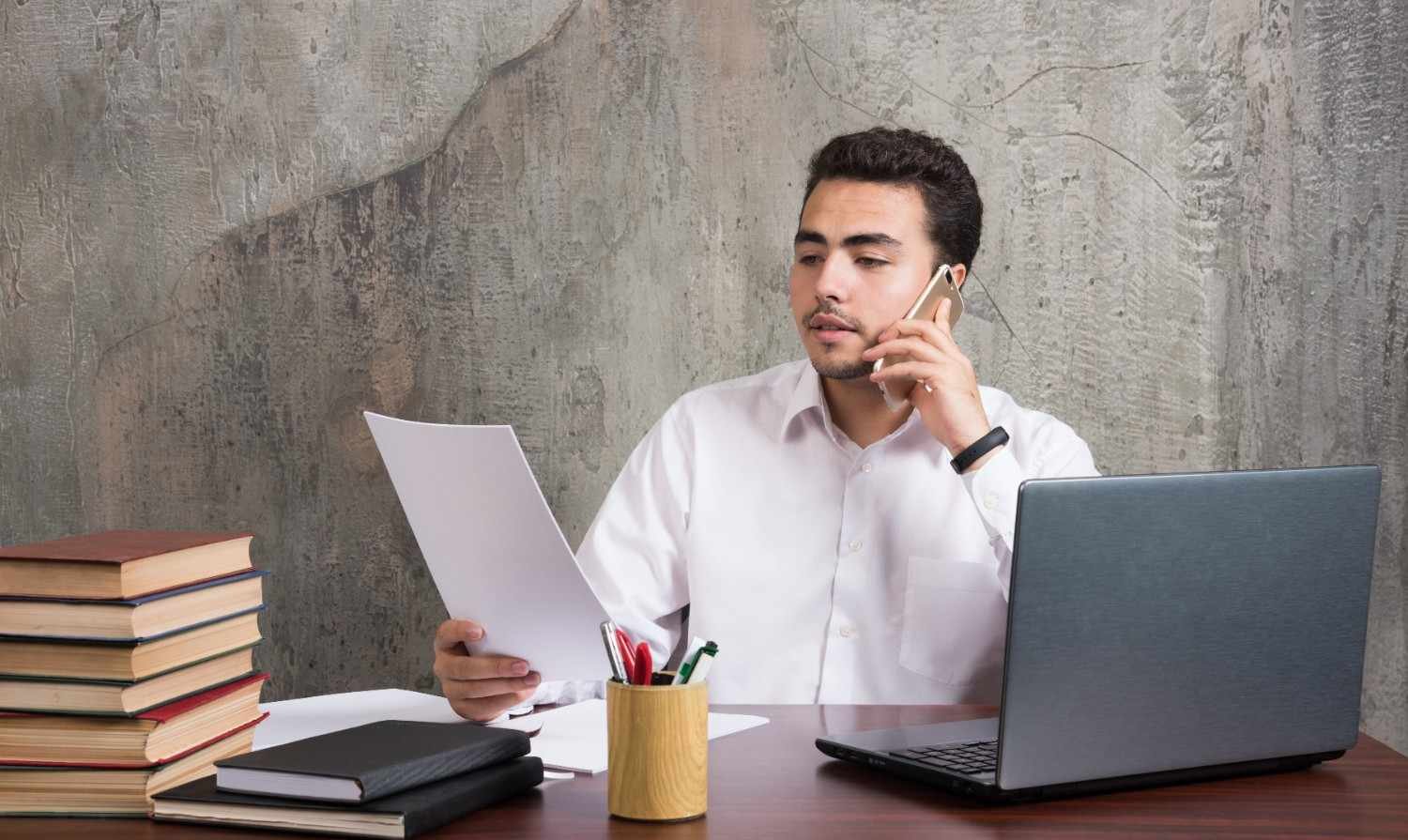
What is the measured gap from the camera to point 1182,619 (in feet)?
3.38

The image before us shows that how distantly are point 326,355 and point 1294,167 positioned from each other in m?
1.86

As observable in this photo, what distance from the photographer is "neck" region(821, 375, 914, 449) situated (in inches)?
Result: 75.6

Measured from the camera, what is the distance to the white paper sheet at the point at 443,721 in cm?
119

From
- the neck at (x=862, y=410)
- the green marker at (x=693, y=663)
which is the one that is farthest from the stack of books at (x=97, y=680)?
the neck at (x=862, y=410)

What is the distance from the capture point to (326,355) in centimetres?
240

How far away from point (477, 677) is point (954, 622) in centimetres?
72

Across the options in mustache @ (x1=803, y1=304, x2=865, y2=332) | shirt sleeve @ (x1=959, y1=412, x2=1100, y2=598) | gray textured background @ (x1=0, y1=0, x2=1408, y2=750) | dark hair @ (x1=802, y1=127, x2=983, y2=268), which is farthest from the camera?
gray textured background @ (x1=0, y1=0, x2=1408, y2=750)

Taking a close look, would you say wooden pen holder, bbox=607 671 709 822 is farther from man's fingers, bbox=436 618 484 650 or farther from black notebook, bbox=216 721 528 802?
man's fingers, bbox=436 618 484 650

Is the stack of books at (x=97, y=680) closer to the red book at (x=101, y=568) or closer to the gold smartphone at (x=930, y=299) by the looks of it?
the red book at (x=101, y=568)

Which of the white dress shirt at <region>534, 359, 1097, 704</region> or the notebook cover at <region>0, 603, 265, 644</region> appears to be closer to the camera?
the notebook cover at <region>0, 603, 265, 644</region>

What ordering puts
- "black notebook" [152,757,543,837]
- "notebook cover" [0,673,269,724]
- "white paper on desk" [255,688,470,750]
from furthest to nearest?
"white paper on desk" [255,688,470,750] < "notebook cover" [0,673,269,724] < "black notebook" [152,757,543,837]

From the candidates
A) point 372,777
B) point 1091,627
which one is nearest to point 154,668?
point 372,777

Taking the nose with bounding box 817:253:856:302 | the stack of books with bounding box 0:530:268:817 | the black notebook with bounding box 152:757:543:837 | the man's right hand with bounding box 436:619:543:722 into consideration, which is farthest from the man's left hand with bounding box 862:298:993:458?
the stack of books with bounding box 0:530:268:817

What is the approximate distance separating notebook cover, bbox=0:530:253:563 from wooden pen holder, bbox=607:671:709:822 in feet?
1.30
